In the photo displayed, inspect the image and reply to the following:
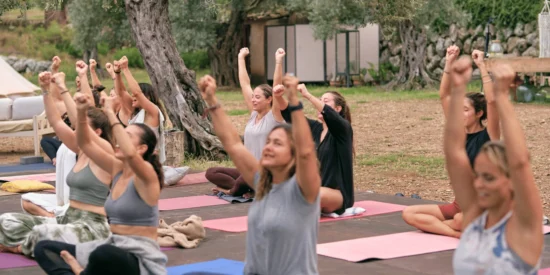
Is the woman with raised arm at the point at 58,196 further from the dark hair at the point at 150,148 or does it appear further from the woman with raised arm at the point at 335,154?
the dark hair at the point at 150,148

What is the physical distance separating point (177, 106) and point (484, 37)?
1355 cm

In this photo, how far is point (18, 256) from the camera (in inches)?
246

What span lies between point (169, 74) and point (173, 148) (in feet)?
3.26

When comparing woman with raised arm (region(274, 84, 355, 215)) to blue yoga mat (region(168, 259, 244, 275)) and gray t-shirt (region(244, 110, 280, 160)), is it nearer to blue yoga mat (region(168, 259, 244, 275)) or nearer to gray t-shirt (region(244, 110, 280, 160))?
gray t-shirt (region(244, 110, 280, 160))

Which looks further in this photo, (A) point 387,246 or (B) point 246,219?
(B) point 246,219

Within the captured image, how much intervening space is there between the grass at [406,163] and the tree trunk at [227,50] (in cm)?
1349

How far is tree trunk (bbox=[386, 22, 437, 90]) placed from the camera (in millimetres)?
22438

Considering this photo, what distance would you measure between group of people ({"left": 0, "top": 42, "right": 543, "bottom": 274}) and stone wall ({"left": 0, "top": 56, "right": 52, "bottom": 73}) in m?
23.6

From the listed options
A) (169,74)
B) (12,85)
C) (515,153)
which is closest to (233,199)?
(169,74)

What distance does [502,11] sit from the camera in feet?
74.1

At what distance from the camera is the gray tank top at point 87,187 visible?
18.6 feet

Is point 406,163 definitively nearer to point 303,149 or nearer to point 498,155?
point 303,149

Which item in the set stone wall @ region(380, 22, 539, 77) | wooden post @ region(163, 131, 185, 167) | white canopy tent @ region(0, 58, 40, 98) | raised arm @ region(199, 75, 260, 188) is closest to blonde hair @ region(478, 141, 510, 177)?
raised arm @ region(199, 75, 260, 188)

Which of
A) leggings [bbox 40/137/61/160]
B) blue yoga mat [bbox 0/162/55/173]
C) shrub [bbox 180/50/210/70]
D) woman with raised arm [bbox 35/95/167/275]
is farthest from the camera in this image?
shrub [bbox 180/50/210/70]
